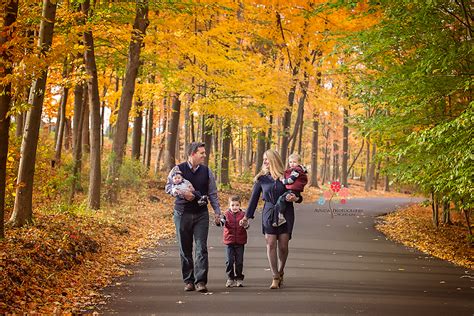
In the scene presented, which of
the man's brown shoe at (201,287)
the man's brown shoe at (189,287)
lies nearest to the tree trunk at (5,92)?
the man's brown shoe at (189,287)

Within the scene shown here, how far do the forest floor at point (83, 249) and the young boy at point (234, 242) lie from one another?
6.18ft

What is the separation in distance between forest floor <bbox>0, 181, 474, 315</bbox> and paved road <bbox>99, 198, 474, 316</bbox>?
48 centimetres

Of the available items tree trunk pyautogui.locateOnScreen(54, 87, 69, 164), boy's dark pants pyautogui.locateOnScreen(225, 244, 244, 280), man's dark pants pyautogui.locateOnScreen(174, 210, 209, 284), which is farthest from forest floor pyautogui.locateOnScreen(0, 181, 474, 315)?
tree trunk pyautogui.locateOnScreen(54, 87, 69, 164)

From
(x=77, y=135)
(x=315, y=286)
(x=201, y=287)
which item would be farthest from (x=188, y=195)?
(x=77, y=135)

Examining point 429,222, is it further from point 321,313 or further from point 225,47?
point 321,313

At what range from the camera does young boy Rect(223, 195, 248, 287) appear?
924 centimetres

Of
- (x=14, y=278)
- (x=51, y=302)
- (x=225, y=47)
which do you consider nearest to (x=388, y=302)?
(x=51, y=302)

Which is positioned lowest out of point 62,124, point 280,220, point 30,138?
point 280,220

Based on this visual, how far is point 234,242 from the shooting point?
930cm

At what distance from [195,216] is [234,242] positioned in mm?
840

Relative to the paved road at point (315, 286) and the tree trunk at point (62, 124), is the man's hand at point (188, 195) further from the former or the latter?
the tree trunk at point (62, 124)

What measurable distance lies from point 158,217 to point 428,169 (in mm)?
9210

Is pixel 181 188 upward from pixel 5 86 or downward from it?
downward

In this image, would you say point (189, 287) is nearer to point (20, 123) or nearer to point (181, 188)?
point (181, 188)
